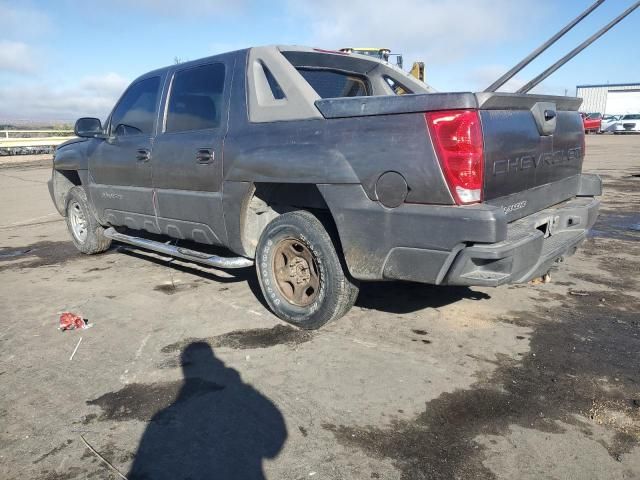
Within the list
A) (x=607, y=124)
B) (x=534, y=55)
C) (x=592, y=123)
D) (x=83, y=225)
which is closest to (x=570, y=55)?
(x=534, y=55)

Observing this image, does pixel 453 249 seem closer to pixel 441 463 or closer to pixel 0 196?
pixel 441 463

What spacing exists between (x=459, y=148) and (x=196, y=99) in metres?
2.60

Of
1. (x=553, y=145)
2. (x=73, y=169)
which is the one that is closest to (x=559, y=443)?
(x=553, y=145)

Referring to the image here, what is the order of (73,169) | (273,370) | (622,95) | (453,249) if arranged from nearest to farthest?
(453,249), (273,370), (73,169), (622,95)

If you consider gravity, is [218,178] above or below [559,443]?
above

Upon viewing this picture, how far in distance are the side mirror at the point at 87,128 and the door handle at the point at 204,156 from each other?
1820mm

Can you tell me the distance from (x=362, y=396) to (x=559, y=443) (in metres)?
1.03

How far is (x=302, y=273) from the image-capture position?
399 cm

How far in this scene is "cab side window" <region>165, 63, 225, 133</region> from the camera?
4.31 meters

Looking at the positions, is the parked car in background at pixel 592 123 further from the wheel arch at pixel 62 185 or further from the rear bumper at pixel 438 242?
the rear bumper at pixel 438 242

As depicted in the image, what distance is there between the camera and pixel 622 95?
6469 centimetres

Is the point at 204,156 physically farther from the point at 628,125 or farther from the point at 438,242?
the point at 628,125

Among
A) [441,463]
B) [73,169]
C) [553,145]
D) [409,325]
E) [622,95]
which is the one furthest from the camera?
[622,95]

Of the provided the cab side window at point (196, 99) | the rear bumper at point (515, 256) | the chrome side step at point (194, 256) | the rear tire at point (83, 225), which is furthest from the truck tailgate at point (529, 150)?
the rear tire at point (83, 225)
